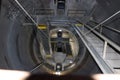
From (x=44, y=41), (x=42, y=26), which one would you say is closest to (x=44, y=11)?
(x=42, y=26)

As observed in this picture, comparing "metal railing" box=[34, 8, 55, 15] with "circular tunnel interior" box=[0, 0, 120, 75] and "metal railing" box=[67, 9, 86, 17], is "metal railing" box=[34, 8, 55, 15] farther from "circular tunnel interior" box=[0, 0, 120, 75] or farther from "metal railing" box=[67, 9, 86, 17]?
"metal railing" box=[67, 9, 86, 17]

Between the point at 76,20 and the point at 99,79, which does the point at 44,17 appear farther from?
the point at 99,79

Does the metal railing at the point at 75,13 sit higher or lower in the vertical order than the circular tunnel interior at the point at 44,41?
higher

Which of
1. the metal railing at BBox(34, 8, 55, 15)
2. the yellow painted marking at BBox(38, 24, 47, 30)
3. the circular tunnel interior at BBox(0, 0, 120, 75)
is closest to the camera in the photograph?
the circular tunnel interior at BBox(0, 0, 120, 75)

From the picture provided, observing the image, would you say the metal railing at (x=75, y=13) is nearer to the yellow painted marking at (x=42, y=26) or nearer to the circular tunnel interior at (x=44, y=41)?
the circular tunnel interior at (x=44, y=41)

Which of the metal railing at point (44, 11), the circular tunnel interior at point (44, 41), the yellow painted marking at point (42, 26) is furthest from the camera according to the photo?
the yellow painted marking at point (42, 26)

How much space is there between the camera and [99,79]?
99 cm

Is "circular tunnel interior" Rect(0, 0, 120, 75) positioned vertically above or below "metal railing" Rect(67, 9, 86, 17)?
below

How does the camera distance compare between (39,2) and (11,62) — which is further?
(39,2)

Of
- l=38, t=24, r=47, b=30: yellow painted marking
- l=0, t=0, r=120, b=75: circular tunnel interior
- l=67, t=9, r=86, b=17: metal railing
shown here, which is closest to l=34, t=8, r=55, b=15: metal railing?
l=0, t=0, r=120, b=75: circular tunnel interior

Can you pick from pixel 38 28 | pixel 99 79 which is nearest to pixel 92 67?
pixel 38 28

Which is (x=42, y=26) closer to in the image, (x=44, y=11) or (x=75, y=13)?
(x=44, y=11)

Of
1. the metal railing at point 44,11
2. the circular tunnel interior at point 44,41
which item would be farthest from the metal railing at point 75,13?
the metal railing at point 44,11

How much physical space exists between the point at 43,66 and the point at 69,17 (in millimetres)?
2212
